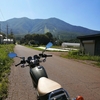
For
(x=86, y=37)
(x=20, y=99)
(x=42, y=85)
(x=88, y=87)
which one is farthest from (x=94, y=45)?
(x=42, y=85)

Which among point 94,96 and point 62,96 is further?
point 94,96

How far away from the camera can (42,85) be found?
8.48 ft

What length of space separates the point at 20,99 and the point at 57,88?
2.38 meters

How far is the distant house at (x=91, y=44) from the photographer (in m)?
18.1

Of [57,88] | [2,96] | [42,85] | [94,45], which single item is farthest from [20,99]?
[94,45]

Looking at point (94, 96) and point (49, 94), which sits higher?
point (49, 94)

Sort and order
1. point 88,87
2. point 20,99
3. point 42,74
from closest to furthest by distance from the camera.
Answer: point 42,74
point 20,99
point 88,87

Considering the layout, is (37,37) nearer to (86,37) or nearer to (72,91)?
(86,37)

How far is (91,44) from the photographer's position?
751 inches

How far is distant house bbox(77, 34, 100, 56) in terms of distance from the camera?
1808 cm

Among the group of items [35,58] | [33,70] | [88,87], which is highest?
[35,58]

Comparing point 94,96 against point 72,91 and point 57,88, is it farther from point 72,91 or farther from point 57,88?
point 57,88

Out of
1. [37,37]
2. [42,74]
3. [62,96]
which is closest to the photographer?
[62,96]

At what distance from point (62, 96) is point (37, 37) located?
8887cm
